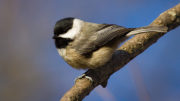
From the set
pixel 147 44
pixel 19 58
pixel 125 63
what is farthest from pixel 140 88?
pixel 19 58

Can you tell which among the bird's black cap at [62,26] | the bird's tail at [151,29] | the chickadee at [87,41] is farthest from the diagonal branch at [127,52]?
the bird's black cap at [62,26]

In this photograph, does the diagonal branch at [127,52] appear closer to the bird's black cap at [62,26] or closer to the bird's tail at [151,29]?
the bird's tail at [151,29]

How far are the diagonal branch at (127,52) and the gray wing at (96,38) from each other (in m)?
0.15

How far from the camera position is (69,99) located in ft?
4.63

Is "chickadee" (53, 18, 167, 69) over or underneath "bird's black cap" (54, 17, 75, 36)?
underneath

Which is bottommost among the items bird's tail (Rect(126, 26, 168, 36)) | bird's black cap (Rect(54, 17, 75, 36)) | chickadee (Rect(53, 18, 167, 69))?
bird's tail (Rect(126, 26, 168, 36))

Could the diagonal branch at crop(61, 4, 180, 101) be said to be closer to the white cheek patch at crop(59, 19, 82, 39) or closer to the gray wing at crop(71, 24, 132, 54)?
the gray wing at crop(71, 24, 132, 54)

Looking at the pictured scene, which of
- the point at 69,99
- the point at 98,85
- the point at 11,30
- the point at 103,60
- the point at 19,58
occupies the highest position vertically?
the point at 11,30

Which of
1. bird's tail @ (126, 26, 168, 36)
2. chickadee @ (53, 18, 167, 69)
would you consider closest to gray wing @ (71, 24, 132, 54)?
chickadee @ (53, 18, 167, 69)

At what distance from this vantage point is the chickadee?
186cm

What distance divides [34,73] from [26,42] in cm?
25

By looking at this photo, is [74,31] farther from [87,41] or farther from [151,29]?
[151,29]

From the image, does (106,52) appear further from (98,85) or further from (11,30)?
(11,30)

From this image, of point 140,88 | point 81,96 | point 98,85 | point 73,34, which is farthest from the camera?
point 73,34
